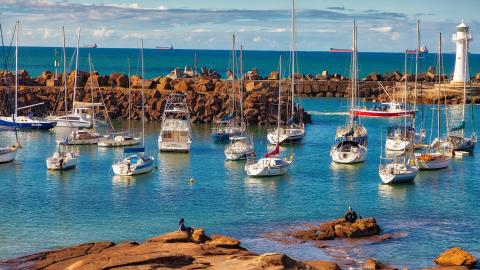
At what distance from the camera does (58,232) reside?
145 ft

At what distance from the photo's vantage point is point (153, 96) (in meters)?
102

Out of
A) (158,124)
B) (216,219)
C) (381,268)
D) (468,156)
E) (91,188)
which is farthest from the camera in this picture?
(158,124)

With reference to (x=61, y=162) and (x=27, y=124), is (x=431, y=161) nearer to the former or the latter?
(x=61, y=162)

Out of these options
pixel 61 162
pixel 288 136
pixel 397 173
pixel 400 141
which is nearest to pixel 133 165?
pixel 61 162

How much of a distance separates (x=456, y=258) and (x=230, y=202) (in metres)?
17.6

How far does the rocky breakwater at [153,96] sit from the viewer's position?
9600 centimetres

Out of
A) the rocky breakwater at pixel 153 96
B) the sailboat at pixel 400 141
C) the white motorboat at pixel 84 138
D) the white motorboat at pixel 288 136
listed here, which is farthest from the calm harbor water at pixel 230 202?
the rocky breakwater at pixel 153 96

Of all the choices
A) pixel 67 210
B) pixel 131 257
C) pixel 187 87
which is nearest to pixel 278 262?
pixel 131 257

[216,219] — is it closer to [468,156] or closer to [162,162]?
[162,162]

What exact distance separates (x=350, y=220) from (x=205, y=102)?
183 feet

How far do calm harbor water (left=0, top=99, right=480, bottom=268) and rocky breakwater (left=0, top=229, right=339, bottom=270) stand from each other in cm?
320

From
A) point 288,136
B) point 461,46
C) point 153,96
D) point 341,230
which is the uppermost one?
point 461,46

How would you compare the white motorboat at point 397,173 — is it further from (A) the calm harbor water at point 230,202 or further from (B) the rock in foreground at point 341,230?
(B) the rock in foreground at point 341,230

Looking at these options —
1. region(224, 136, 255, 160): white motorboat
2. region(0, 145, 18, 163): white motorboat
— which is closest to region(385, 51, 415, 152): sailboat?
region(224, 136, 255, 160): white motorboat
